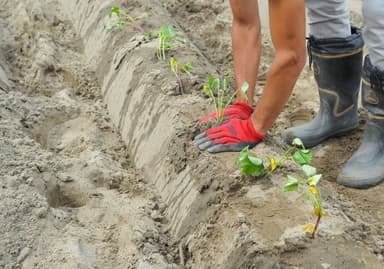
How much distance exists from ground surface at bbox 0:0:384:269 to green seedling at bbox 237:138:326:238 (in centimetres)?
5

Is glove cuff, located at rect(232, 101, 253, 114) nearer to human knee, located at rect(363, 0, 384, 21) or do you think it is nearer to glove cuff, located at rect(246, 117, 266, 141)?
glove cuff, located at rect(246, 117, 266, 141)

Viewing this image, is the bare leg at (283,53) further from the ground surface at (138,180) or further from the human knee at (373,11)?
the human knee at (373,11)

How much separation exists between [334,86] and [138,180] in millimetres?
1182

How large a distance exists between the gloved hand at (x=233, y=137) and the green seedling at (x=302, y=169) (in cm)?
8

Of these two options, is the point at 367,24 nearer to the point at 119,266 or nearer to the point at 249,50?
the point at 249,50

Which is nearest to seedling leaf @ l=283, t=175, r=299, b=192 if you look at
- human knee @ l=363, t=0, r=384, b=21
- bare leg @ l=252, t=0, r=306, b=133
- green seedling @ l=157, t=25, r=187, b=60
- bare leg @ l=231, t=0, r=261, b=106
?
Answer: bare leg @ l=252, t=0, r=306, b=133

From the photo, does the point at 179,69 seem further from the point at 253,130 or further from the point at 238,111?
the point at 253,130

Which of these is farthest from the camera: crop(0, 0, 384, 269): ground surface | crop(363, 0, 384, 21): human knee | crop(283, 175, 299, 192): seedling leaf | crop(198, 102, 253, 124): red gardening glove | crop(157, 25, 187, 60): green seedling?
crop(157, 25, 187, 60): green seedling

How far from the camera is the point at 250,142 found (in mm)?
3098

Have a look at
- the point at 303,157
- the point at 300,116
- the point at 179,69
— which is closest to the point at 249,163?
the point at 303,157

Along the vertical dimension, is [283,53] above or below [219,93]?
above

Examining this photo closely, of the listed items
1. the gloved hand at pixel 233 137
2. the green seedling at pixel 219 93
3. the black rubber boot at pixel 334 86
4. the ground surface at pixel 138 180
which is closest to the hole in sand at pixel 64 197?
the ground surface at pixel 138 180

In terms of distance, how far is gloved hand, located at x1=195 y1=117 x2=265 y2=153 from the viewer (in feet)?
10.1

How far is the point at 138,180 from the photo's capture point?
3.41m
